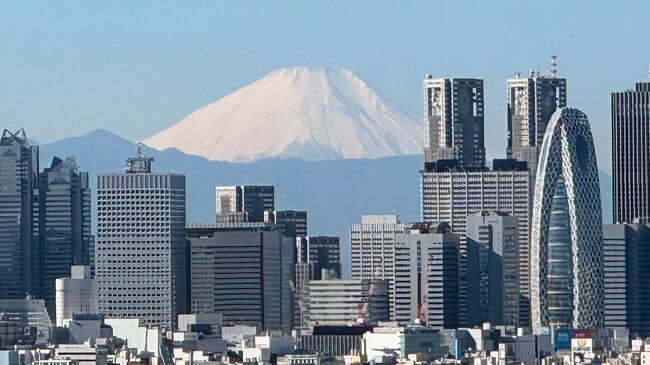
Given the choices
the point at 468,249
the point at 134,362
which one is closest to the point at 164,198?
the point at 468,249

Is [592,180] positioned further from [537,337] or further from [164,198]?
[164,198]

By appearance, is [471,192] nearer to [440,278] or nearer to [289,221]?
[289,221]

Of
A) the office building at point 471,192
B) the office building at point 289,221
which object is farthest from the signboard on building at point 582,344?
the office building at point 289,221

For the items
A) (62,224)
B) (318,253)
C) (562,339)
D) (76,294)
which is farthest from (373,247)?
(562,339)

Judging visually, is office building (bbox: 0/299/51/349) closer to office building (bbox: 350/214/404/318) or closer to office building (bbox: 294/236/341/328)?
office building (bbox: 294/236/341/328)

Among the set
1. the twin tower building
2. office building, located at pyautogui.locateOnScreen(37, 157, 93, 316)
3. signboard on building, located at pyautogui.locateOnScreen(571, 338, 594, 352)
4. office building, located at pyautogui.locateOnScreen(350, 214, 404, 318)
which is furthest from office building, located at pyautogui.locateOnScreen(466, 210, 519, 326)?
office building, located at pyautogui.locateOnScreen(37, 157, 93, 316)

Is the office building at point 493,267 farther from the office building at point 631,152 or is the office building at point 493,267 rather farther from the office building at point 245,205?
the office building at point 245,205
